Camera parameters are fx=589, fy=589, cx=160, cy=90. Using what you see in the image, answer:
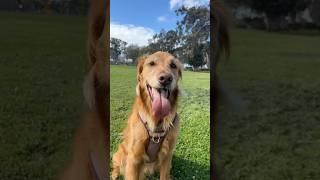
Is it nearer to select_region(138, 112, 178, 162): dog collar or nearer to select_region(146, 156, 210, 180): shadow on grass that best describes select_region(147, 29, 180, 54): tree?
select_region(138, 112, 178, 162): dog collar

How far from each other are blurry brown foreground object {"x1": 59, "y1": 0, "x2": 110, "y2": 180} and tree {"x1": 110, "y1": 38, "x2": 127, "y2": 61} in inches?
1.6

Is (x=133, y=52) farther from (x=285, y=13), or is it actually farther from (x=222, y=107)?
(x=285, y=13)

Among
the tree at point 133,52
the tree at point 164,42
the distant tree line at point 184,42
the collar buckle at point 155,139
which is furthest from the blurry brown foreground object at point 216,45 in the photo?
the tree at point 133,52

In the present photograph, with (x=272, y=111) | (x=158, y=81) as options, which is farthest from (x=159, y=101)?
(x=272, y=111)

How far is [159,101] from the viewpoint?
3.76 m

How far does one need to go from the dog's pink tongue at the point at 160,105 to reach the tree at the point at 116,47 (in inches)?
14.0

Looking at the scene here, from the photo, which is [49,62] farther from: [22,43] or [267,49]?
[267,49]

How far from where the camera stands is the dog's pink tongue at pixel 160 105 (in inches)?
147

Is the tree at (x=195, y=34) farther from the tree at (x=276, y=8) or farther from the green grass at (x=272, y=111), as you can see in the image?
the tree at (x=276, y=8)

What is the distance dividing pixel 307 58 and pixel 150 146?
4.51ft

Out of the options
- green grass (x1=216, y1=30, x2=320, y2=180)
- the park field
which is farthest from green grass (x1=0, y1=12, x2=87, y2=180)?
green grass (x1=216, y1=30, x2=320, y2=180)

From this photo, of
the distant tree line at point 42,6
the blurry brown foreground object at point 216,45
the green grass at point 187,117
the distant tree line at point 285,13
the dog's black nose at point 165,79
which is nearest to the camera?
the dog's black nose at point 165,79

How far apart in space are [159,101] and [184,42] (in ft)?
1.42

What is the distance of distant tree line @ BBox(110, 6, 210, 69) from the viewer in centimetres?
382
